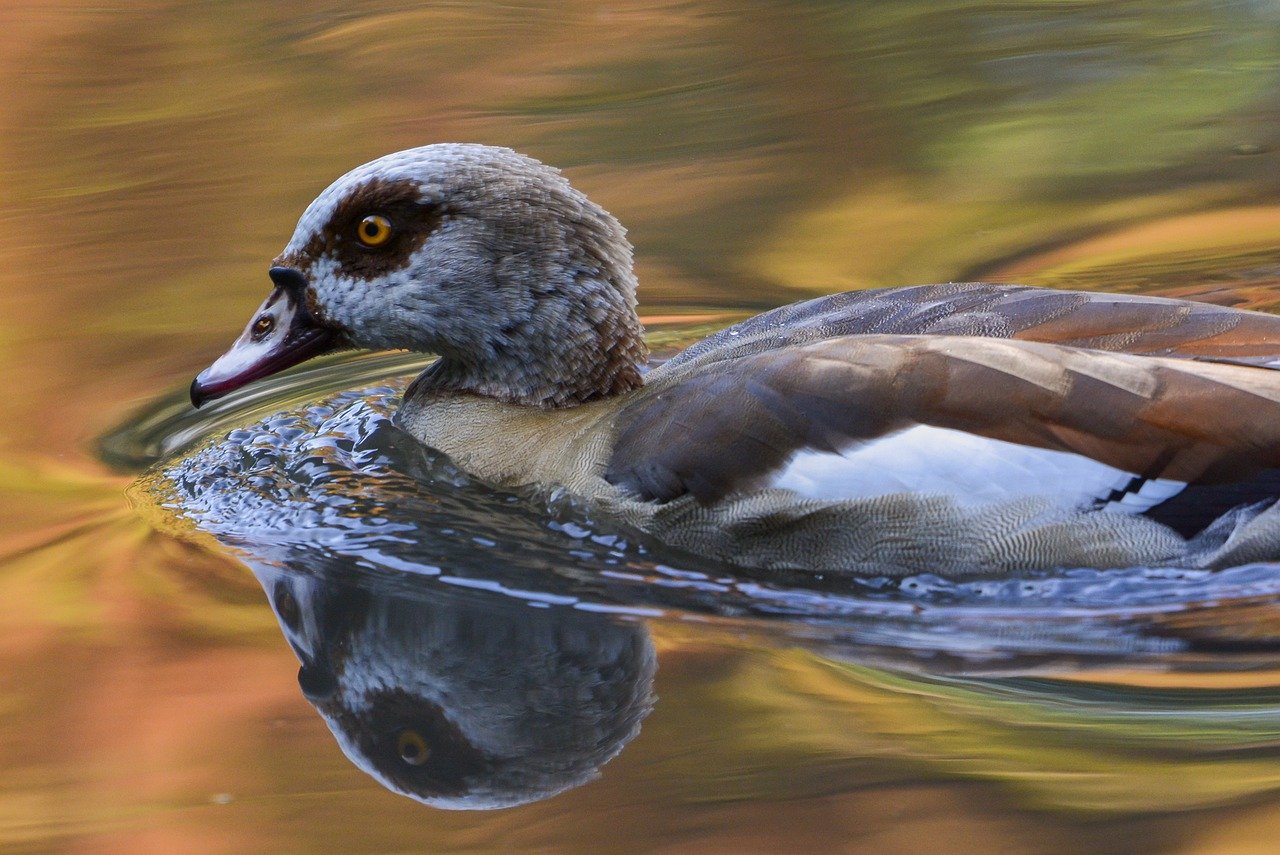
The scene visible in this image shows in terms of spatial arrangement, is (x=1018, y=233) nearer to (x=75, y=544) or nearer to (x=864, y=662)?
(x=864, y=662)

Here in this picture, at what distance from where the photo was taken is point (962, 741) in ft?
13.8

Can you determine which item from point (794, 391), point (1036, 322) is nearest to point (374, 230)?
point (794, 391)

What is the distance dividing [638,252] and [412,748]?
3.96m

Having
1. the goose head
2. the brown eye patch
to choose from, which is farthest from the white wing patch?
the brown eye patch

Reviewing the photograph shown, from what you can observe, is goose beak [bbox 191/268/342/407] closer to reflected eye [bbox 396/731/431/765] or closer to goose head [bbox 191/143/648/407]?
goose head [bbox 191/143/648/407]

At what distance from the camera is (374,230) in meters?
5.79

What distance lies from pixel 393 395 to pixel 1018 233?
2.99 m

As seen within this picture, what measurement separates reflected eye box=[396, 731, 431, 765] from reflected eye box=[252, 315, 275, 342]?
78.9 inches

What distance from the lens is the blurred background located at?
13.2 ft

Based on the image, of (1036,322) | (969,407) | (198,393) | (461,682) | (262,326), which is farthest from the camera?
(262,326)

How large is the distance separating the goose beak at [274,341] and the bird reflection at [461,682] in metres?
0.75

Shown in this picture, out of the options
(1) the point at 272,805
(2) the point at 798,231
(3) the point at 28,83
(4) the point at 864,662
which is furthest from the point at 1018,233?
(3) the point at 28,83

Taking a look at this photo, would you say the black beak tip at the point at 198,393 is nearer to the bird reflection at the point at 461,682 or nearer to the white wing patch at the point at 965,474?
the bird reflection at the point at 461,682

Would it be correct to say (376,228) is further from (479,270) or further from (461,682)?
(461,682)
